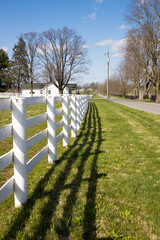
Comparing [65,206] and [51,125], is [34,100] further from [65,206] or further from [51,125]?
[65,206]

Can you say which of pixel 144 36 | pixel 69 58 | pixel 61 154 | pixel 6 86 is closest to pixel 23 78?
pixel 6 86

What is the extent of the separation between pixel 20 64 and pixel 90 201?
186 ft

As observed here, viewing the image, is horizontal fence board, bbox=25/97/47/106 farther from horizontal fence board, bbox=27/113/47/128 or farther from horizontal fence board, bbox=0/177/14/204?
horizontal fence board, bbox=0/177/14/204

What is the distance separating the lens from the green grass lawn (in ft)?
8.07

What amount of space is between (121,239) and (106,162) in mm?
2520

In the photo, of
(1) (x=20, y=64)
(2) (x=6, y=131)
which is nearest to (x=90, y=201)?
(2) (x=6, y=131)

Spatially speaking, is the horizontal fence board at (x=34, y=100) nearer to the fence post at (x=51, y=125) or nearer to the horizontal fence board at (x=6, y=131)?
the fence post at (x=51, y=125)

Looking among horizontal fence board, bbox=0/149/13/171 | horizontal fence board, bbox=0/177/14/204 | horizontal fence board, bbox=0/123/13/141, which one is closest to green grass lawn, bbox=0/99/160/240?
horizontal fence board, bbox=0/177/14/204

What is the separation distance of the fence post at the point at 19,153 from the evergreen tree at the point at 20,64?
172ft

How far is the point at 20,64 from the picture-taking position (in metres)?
55.3

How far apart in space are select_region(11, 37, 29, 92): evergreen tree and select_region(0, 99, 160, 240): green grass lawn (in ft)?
169

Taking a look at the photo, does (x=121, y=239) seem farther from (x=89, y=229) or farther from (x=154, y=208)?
(x=154, y=208)

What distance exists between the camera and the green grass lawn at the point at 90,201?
8.07 feet

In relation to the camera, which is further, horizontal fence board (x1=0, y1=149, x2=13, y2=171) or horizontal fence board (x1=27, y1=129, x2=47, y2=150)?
horizontal fence board (x1=27, y1=129, x2=47, y2=150)
